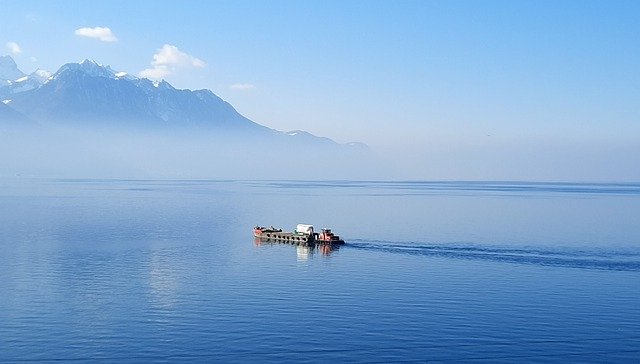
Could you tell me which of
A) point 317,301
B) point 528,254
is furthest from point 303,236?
point 317,301

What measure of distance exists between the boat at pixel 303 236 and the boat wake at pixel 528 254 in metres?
4.26

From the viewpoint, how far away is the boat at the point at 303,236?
455ft

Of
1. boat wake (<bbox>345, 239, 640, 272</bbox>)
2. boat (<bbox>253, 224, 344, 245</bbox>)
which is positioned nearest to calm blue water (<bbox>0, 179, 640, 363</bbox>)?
boat wake (<bbox>345, 239, 640, 272</bbox>)

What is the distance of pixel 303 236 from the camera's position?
5556 inches

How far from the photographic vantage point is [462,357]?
58.2 m

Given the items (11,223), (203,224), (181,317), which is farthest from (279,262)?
(11,223)

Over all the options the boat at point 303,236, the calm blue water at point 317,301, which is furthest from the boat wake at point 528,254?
the boat at point 303,236

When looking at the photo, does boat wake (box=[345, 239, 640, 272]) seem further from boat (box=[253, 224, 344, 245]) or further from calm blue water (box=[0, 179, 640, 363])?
boat (box=[253, 224, 344, 245])

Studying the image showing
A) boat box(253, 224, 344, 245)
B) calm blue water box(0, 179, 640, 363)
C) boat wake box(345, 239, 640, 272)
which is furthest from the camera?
boat box(253, 224, 344, 245)

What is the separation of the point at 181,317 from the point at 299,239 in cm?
7179

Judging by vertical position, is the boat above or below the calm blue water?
above

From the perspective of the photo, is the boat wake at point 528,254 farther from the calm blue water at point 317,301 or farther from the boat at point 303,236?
the boat at point 303,236

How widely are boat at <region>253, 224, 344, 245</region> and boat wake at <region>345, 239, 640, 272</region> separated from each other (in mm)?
4263

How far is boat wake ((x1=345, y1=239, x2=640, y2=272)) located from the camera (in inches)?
4478
